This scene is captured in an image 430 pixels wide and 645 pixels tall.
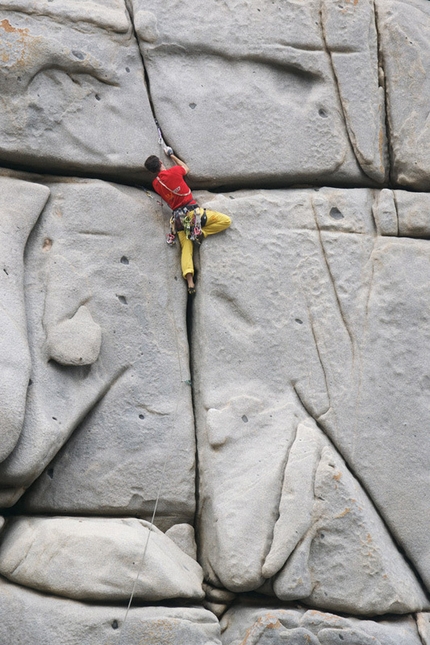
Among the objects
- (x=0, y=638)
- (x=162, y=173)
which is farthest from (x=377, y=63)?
(x=0, y=638)

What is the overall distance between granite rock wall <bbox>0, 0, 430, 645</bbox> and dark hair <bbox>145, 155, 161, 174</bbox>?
14cm

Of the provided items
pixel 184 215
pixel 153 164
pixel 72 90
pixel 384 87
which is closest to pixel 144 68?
pixel 72 90

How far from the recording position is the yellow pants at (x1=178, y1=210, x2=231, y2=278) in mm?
5977

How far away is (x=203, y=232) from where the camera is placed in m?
6.00

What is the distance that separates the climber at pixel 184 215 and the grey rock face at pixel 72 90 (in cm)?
18

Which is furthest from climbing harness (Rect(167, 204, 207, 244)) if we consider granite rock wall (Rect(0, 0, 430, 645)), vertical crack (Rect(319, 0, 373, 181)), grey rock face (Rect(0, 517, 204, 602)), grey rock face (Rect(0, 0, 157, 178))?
grey rock face (Rect(0, 517, 204, 602))

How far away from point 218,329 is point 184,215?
0.67 metres

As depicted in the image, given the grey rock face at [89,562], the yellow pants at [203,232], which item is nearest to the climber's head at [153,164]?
the yellow pants at [203,232]

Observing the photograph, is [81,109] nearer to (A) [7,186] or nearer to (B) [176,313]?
(A) [7,186]

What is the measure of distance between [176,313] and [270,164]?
1060 mm

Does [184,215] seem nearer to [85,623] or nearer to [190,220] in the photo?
[190,220]

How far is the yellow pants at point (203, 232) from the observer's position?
19.6 ft

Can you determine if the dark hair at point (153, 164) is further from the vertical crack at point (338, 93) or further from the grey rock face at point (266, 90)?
the vertical crack at point (338, 93)

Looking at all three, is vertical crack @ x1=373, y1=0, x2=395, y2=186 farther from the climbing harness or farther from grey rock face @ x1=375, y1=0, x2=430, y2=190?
the climbing harness
